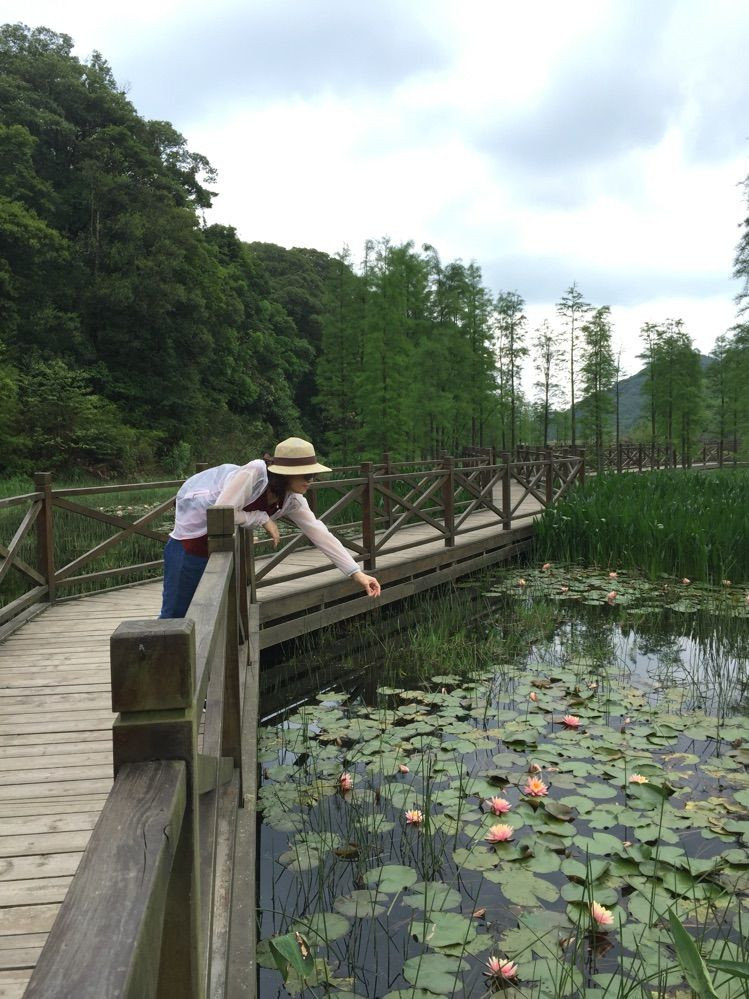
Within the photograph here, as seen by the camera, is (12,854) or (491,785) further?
(491,785)

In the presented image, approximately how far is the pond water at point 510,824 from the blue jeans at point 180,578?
3.61 feet

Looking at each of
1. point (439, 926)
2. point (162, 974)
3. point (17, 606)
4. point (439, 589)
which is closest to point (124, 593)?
point (17, 606)

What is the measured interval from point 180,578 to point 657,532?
6.84 metres

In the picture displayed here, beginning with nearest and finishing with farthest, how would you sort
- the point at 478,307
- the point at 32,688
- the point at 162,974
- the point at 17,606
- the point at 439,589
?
1. the point at 162,974
2. the point at 32,688
3. the point at 17,606
4. the point at 439,589
5. the point at 478,307

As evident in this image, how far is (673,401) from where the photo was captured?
3581 cm

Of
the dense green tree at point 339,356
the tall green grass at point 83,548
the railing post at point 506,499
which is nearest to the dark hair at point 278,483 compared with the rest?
the tall green grass at point 83,548

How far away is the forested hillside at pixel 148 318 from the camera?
72.6 feet

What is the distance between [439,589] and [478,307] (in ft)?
69.4

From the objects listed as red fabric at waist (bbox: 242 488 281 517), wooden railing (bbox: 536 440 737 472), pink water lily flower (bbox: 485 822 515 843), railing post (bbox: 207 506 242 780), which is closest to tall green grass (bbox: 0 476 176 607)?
red fabric at waist (bbox: 242 488 281 517)

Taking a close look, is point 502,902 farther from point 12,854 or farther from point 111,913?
point 111,913

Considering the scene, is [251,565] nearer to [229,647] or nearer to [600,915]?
[229,647]

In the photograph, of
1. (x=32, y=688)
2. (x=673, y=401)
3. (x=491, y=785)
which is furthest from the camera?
(x=673, y=401)

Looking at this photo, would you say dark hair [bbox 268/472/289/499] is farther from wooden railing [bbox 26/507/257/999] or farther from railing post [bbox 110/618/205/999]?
railing post [bbox 110/618/205/999]

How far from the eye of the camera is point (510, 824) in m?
3.12
